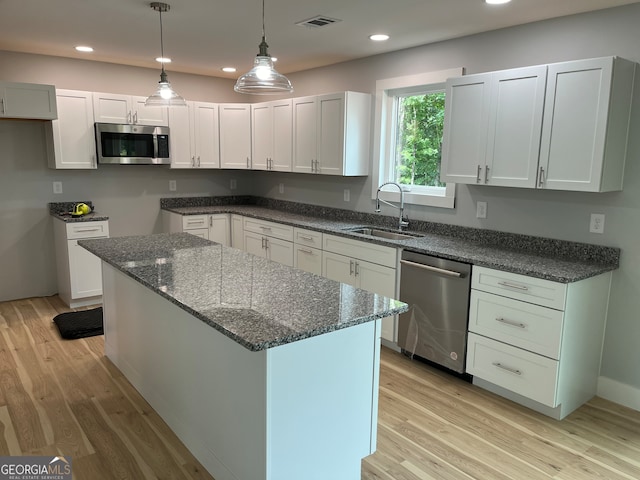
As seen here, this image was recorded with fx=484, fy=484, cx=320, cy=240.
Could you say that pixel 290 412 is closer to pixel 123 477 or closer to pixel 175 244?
pixel 123 477

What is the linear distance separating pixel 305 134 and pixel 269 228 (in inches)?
40.1

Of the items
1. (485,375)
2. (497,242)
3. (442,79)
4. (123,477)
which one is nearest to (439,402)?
(485,375)

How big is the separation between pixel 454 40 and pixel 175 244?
260 cm

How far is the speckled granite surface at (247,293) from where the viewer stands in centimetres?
175

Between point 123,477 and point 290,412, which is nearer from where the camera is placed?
point 290,412

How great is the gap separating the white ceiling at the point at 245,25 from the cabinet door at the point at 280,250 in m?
1.77

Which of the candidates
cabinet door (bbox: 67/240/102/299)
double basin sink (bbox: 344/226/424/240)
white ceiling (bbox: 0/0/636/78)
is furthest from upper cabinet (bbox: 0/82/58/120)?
double basin sink (bbox: 344/226/424/240)

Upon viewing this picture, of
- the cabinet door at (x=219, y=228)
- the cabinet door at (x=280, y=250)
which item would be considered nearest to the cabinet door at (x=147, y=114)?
the cabinet door at (x=219, y=228)

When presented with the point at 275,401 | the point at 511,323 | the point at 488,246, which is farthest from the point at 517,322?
the point at 275,401

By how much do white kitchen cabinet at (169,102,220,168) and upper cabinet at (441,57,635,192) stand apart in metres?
3.00

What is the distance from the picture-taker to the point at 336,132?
4.43 metres

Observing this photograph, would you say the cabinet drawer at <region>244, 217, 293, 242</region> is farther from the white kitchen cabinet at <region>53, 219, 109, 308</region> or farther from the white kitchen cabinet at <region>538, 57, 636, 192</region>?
the white kitchen cabinet at <region>538, 57, 636, 192</region>

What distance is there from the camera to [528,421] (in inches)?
111

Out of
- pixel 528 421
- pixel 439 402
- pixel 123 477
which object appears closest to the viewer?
pixel 123 477
